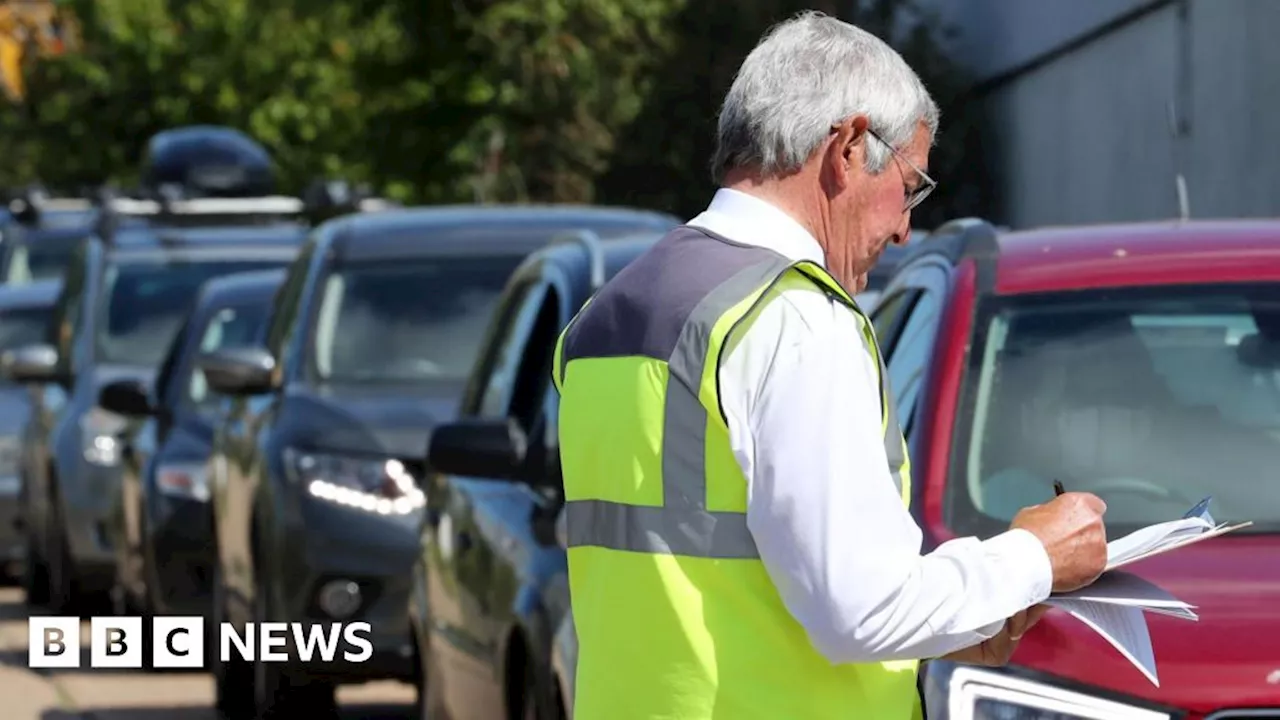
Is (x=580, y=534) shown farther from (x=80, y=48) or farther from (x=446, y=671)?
(x=80, y=48)

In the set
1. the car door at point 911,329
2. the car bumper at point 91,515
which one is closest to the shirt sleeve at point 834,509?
the car door at point 911,329

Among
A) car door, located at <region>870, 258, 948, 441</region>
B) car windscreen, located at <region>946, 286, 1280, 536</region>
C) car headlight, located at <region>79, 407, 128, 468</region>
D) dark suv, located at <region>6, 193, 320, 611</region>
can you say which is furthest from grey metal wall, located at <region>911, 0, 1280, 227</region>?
car windscreen, located at <region>946, 286, 1280, 536</region>

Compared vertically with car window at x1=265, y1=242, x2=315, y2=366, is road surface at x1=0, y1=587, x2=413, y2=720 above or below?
below

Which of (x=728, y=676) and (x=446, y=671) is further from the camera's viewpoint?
(x=446, y=671)

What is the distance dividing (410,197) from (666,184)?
13.5ft

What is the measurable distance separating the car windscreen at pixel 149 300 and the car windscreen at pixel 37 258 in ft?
27.0

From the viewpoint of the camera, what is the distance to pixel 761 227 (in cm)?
348

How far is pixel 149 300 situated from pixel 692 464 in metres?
13.0

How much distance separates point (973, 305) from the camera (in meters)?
5.84

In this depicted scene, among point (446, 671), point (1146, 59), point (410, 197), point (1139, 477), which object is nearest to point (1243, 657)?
point (1139, 477)

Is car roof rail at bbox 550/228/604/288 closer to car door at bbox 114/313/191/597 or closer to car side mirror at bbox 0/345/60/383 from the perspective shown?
car door at bbox 114/313/191/597

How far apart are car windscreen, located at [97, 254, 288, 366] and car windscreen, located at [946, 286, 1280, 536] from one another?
10.6m

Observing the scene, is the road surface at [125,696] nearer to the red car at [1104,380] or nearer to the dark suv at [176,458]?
the dark suv at [176,458]

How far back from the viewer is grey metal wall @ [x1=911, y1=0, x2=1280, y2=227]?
53.9 feet
